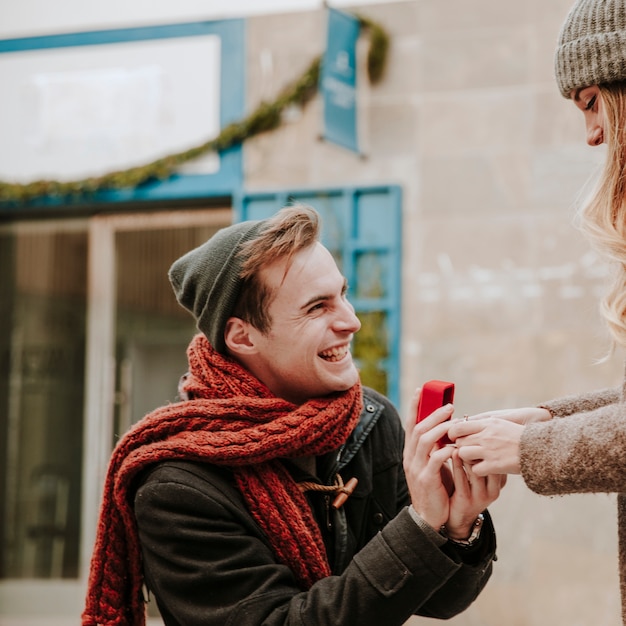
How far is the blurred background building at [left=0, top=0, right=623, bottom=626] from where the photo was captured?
225 inches

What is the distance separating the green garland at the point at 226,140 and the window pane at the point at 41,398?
387mm

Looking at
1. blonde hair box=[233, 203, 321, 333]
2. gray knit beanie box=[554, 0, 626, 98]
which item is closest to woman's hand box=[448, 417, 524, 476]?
blonde hair box=[233, 203, 321, 333]

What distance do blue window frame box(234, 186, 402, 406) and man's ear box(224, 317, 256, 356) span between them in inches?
140

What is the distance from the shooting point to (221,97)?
634 centimetres

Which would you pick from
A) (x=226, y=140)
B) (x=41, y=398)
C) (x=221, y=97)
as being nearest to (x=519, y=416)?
(x=226, y=140)

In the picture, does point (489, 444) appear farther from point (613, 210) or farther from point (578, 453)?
point (613, 210)

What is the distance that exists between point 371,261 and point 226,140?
3.82 feet

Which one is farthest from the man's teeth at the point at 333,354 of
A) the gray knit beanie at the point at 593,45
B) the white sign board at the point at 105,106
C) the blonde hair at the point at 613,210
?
the white sign board at the point at 105,106

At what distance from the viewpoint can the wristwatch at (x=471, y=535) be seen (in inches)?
81.4

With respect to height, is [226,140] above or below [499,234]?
above

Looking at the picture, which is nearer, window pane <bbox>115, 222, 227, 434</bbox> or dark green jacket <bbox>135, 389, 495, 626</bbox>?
dark green jacket <bbox>135, 389, 495, 626</bbox>

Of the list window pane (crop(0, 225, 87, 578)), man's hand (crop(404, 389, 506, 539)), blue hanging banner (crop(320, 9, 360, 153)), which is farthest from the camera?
window pane (crop(0, 225, 87, 578))

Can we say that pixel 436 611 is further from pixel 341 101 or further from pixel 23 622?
pixel 23 622

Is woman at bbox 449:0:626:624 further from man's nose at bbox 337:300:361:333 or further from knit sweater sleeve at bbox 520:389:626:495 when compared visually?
man's nose at bbox 337:300:361:333
